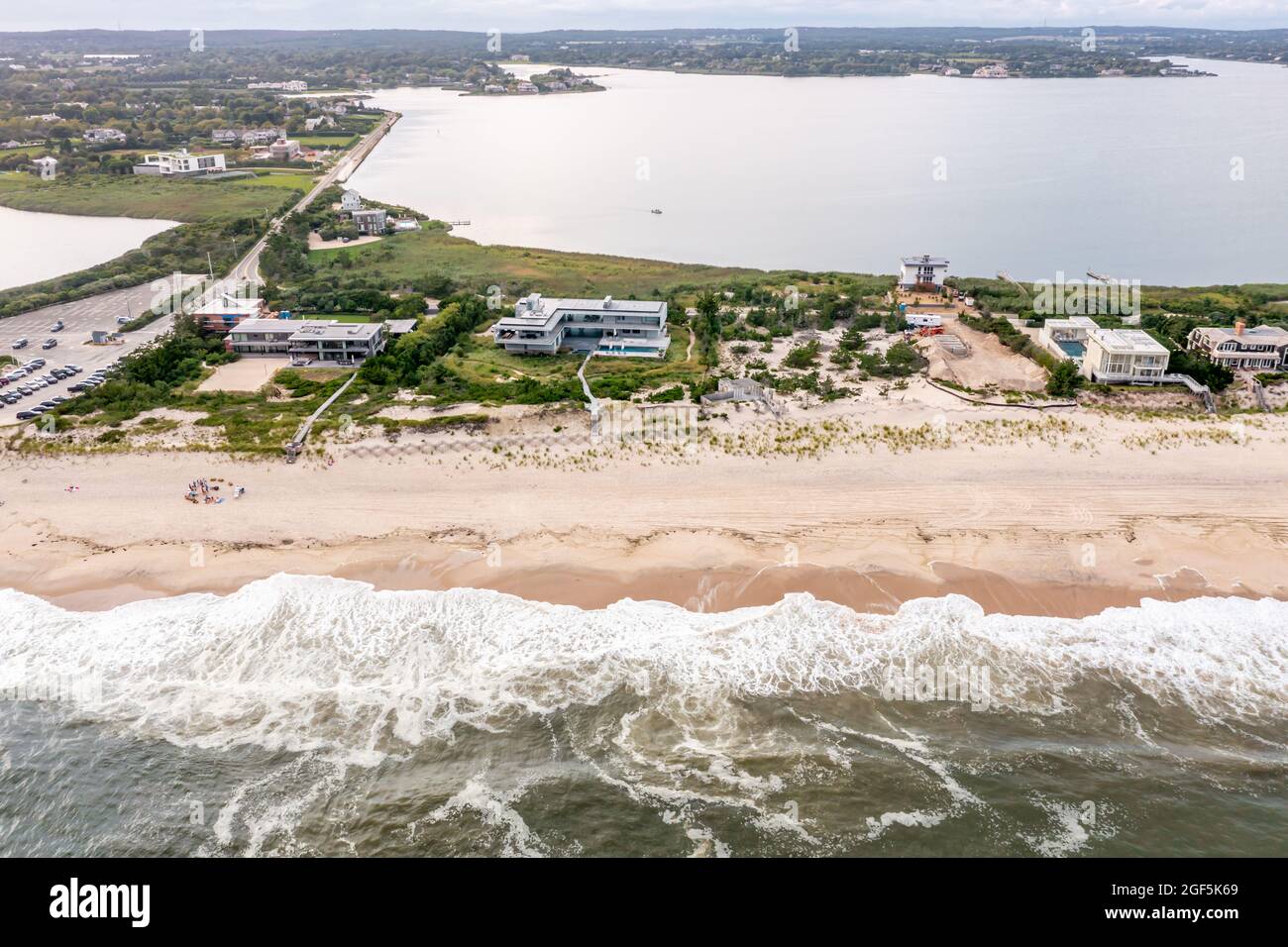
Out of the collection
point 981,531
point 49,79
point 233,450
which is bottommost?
point 981,531

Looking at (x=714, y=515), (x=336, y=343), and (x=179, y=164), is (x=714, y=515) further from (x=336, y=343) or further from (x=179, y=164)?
(x=179, y=164)

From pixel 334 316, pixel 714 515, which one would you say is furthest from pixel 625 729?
pixel 334 316

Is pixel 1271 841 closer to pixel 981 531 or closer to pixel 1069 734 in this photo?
pixel 1069 734

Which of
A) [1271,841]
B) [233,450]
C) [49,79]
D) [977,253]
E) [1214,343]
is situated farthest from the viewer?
[49,79]

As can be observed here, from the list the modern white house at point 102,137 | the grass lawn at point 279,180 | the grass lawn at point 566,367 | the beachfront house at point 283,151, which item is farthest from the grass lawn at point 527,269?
the modern white house at point 102,137

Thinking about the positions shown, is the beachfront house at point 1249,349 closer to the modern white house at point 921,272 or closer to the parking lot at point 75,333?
the modern white house at point 921,272

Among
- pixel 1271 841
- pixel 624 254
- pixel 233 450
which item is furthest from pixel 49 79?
pixel 1271 841
